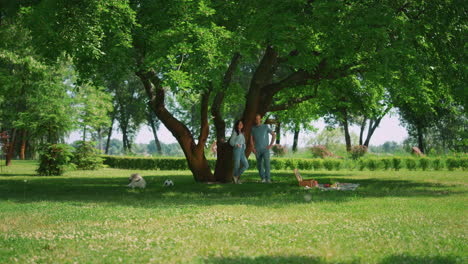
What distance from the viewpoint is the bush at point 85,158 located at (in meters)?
32.3

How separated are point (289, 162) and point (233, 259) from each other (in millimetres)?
27197

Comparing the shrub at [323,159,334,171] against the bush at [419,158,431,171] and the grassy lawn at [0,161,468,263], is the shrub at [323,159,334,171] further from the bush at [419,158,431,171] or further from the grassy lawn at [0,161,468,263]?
the grassy lawn at [0,161,468,263]

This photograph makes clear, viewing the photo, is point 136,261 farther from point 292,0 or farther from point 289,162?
point 289,162

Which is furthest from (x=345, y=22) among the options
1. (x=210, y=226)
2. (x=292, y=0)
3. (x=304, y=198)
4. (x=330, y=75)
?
(x=210, y=226)

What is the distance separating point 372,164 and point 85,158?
2059 centimetres

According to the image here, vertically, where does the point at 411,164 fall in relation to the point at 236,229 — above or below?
above

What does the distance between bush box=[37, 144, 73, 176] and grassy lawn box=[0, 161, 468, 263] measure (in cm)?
1154

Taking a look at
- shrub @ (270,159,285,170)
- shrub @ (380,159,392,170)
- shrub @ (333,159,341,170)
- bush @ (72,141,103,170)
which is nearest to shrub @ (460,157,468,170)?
shrub @ (380,159,392,170)

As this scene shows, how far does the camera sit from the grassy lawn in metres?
5.83

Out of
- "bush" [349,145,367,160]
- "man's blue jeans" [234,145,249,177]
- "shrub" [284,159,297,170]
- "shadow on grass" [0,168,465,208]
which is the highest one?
"bush" [349,145,367,160]

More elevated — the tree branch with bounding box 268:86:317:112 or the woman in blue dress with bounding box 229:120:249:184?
the tree branch with bounding box 268:86:317:112

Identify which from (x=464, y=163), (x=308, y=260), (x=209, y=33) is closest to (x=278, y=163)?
(x=464, y=163)

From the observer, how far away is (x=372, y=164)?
30.3 meters

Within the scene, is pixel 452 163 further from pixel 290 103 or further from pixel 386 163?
pixel 290 103
